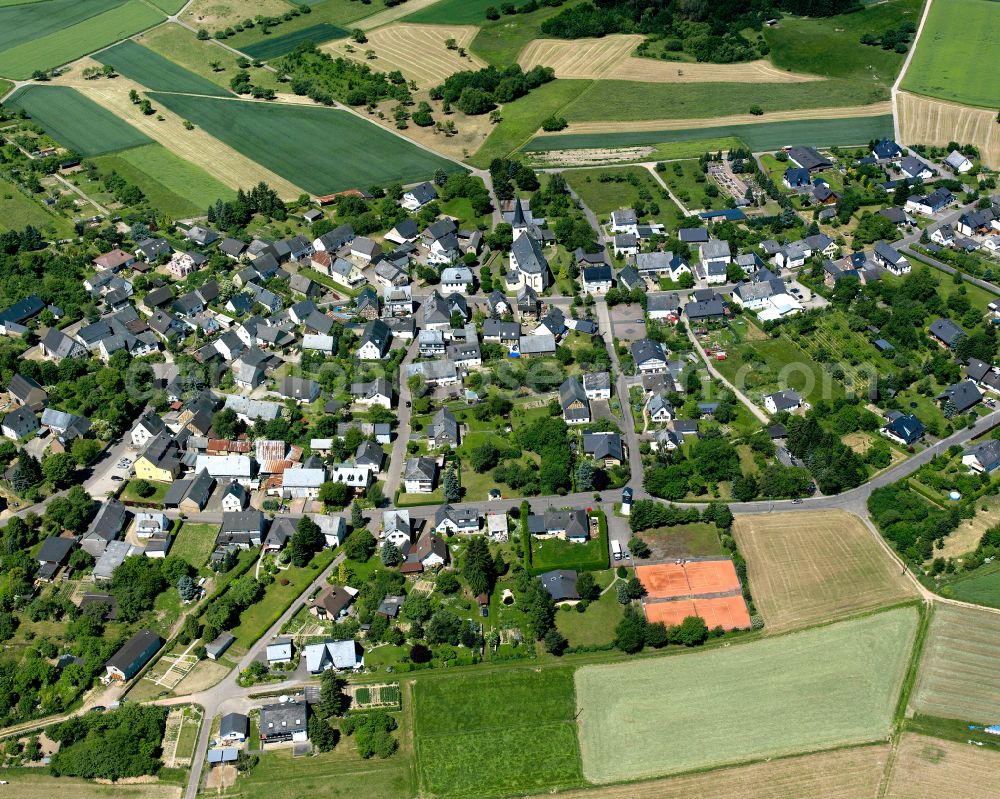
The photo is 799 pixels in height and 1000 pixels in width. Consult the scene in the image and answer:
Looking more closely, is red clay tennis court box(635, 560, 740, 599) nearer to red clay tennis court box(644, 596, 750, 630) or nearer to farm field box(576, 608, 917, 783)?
red clay tennis court box(644, 596, 750, 630)

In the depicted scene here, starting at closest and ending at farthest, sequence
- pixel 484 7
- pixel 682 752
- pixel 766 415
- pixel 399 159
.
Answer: pixel 682 752 → pixel 766 415 → pixel 399 159 → pixel 484 7

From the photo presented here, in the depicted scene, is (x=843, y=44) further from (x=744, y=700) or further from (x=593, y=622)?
(x=744, y=700)

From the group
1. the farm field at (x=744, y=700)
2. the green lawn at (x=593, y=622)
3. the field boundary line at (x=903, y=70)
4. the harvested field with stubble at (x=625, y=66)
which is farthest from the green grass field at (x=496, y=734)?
the harvested field with stubble at (x=625, y=66)

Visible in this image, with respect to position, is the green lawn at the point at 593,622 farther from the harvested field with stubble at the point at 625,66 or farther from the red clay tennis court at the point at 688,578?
the harvested field with stubble at the point at 625,66

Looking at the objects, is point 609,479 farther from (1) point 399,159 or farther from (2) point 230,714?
(1) point 399,159

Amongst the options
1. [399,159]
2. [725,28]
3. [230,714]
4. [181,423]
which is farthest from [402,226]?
[725,28]
